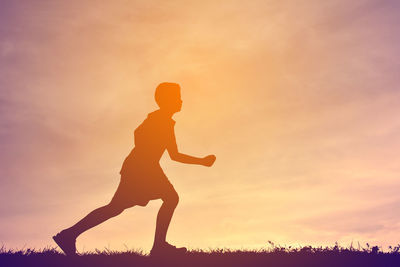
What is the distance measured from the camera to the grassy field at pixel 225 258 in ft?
30.0

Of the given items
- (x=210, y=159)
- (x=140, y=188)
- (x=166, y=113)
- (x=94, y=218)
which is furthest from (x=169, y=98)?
(x=94, y=218)

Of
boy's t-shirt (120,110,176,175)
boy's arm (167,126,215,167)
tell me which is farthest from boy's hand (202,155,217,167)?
boy's t-shirt (120,110,176,175)

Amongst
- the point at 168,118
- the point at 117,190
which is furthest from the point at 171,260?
the point at 168,118

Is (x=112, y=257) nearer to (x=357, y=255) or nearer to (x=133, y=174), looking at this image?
(x=133, y=174)

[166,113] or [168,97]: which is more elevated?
[168,97]

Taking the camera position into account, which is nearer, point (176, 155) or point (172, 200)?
point (172, 200)

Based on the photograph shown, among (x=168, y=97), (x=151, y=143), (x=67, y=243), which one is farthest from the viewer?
(x=168, y=97)

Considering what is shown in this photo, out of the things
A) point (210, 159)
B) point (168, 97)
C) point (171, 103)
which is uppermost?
point (168, 97)

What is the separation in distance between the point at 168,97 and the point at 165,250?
2754mm

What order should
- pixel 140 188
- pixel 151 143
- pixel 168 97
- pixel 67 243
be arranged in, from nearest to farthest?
pixel 67 243, pixel 140 188, pixel 151 143, pixel 168 97

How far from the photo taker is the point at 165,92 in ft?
32.6

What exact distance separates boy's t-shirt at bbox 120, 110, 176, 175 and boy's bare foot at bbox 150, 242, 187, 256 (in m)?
1.43

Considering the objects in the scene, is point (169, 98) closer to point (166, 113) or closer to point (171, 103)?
point (171, 103)

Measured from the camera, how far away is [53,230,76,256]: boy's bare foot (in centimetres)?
946
